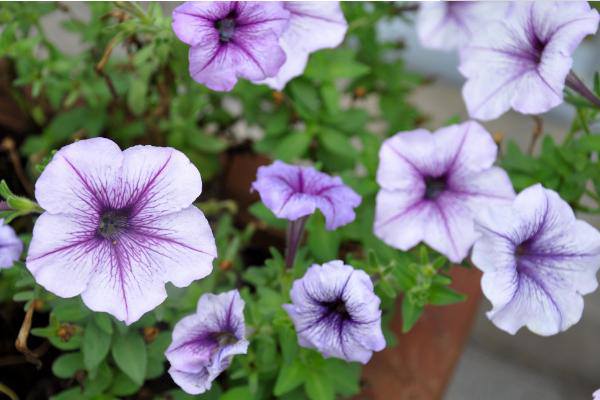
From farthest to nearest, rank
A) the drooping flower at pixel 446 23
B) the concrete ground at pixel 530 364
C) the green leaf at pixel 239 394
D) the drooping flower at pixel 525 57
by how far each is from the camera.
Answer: the concrete ground at pixel 530 364 < the drooping flower at pixel 446 23 < the green leaf at pixel 239 394 < the drooping flower at pixel 525 57

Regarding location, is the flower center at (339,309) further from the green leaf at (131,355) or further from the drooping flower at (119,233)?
the green leaf at (131,355)

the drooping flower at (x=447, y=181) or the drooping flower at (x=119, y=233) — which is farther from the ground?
Answer: the drooping flower at (x=119, y=233)

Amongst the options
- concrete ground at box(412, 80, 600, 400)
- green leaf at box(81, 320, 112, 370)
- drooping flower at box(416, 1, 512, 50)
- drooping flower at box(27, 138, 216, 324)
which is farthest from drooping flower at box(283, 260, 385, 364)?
concrete ground at box(412, 80, 600, 400)

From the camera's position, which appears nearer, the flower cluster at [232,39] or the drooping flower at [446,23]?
the flower cluster at [232,39]

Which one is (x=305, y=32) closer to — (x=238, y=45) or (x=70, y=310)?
(x=238, y=45)

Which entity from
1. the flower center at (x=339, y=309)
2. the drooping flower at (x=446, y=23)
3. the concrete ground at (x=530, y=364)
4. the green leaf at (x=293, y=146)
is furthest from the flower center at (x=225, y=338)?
the concrete ground at (x=530, y=364)

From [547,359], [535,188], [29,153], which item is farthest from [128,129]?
[547,359]

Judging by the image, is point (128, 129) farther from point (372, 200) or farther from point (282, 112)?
point (372, 200)
